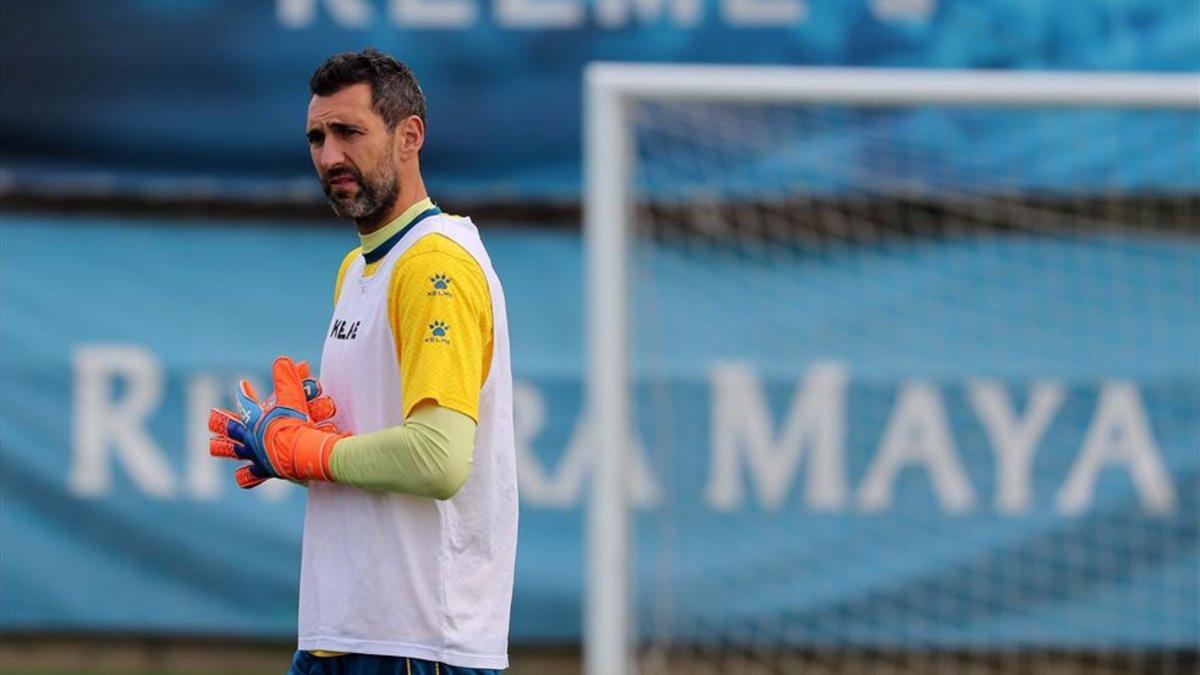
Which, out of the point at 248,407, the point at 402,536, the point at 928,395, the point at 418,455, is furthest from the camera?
the point at 928,395

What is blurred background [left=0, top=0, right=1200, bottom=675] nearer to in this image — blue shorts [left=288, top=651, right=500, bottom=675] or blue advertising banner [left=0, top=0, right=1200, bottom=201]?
blue advertising banner [left=0, top=0, right=1200, bottom=201]

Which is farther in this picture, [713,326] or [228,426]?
[713,326]

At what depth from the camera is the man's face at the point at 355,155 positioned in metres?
2.94

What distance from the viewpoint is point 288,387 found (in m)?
3.03

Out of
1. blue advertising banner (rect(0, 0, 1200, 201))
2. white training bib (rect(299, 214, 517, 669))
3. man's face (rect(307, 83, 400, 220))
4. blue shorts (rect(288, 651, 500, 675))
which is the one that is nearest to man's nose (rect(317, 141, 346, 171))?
man's face (rect(307, 83, 400, 220))

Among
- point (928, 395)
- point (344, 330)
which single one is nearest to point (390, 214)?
point (344, 330)

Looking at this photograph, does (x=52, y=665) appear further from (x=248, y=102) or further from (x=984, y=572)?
(x=984, y=572)

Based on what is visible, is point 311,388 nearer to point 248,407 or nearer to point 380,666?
point 248,407

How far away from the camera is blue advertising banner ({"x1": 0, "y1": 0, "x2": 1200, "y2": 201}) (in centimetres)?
722

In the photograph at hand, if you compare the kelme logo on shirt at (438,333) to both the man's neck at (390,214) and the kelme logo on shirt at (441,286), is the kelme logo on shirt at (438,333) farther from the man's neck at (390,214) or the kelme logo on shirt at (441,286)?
the man's neck at (390,214)

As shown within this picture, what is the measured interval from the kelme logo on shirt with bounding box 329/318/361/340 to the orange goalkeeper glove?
91mm

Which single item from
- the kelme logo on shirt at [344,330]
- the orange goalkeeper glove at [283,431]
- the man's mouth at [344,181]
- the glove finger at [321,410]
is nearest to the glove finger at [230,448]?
the orange goalkeeper glove at [283,431]

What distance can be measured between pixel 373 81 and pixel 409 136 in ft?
0.35

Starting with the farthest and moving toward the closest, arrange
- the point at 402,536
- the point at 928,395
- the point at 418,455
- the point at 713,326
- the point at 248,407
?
the point at 928,395
the point at 713,326
the point at 248,407
the point at 402,536
the point at 418,455
